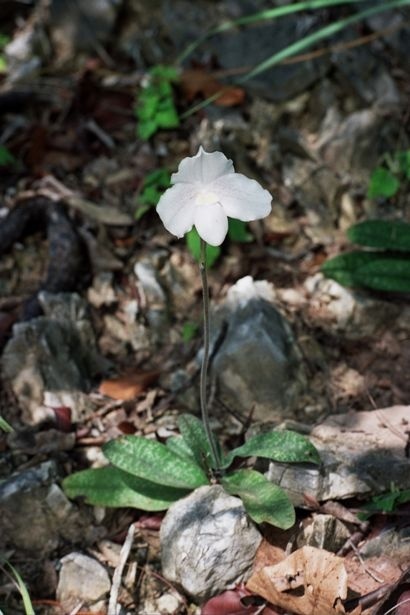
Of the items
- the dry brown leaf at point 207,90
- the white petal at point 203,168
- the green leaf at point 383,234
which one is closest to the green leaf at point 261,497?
the white petal at point 203,168

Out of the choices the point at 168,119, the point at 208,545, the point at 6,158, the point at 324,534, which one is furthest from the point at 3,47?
the point at 324,534

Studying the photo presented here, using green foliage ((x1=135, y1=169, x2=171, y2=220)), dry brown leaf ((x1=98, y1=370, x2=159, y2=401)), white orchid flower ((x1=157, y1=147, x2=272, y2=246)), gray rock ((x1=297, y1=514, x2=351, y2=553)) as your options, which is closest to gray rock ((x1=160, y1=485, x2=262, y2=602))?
gray rock ((x1=297, y1=514, x2=351, y2=553))

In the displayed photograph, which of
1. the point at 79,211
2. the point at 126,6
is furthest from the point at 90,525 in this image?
the point at 126,6

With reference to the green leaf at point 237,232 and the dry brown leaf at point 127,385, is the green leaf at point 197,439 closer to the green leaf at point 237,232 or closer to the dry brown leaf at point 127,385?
the dry brown leaf at point 127,385

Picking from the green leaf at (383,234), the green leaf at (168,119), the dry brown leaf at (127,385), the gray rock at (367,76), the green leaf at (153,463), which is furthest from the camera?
the gray rock at (367,76)

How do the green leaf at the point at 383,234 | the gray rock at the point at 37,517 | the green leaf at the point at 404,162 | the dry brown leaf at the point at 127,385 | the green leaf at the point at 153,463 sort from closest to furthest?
1. the green leaf at the point at 153,463
2. the gray rock at the point at 37,517
3. the dry brown leaf at the point at 127,385
4. the green leaf at the point at 383,234
5. the green leaf at the point at 404,162

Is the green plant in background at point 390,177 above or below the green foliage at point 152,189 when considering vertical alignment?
below

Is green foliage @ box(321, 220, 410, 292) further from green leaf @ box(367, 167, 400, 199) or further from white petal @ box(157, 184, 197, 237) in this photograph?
white petal @ box(157, 184, 197, 237)
